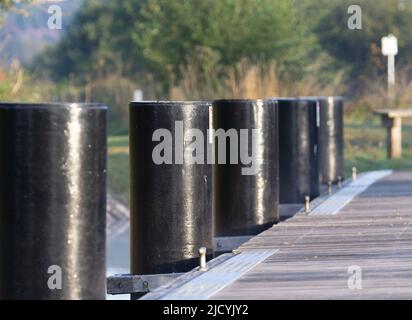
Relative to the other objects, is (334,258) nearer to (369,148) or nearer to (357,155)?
(357,155)

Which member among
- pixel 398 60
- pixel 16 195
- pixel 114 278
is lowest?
pixel 114 278

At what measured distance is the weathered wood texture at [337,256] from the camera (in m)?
7.53

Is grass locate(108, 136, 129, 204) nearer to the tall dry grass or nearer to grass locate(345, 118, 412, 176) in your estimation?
the tall dry grass

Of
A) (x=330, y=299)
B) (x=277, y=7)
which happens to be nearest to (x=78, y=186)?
(x=330, y=299)

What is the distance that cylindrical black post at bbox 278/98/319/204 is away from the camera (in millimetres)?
13539

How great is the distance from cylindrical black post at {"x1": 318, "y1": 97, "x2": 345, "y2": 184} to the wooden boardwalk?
→ 286 centimetres

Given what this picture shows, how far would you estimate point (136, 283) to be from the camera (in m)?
9.47

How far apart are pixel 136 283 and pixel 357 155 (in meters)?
13.7

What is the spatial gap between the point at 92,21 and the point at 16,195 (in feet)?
176

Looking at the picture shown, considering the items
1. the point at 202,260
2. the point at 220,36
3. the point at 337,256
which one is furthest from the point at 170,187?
the point at 220,36

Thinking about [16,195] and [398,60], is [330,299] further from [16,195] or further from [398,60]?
[398,60]

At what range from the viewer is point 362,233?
10344 mm

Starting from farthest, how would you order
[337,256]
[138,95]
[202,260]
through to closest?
[138,95]
[337,256]
[202,260]
